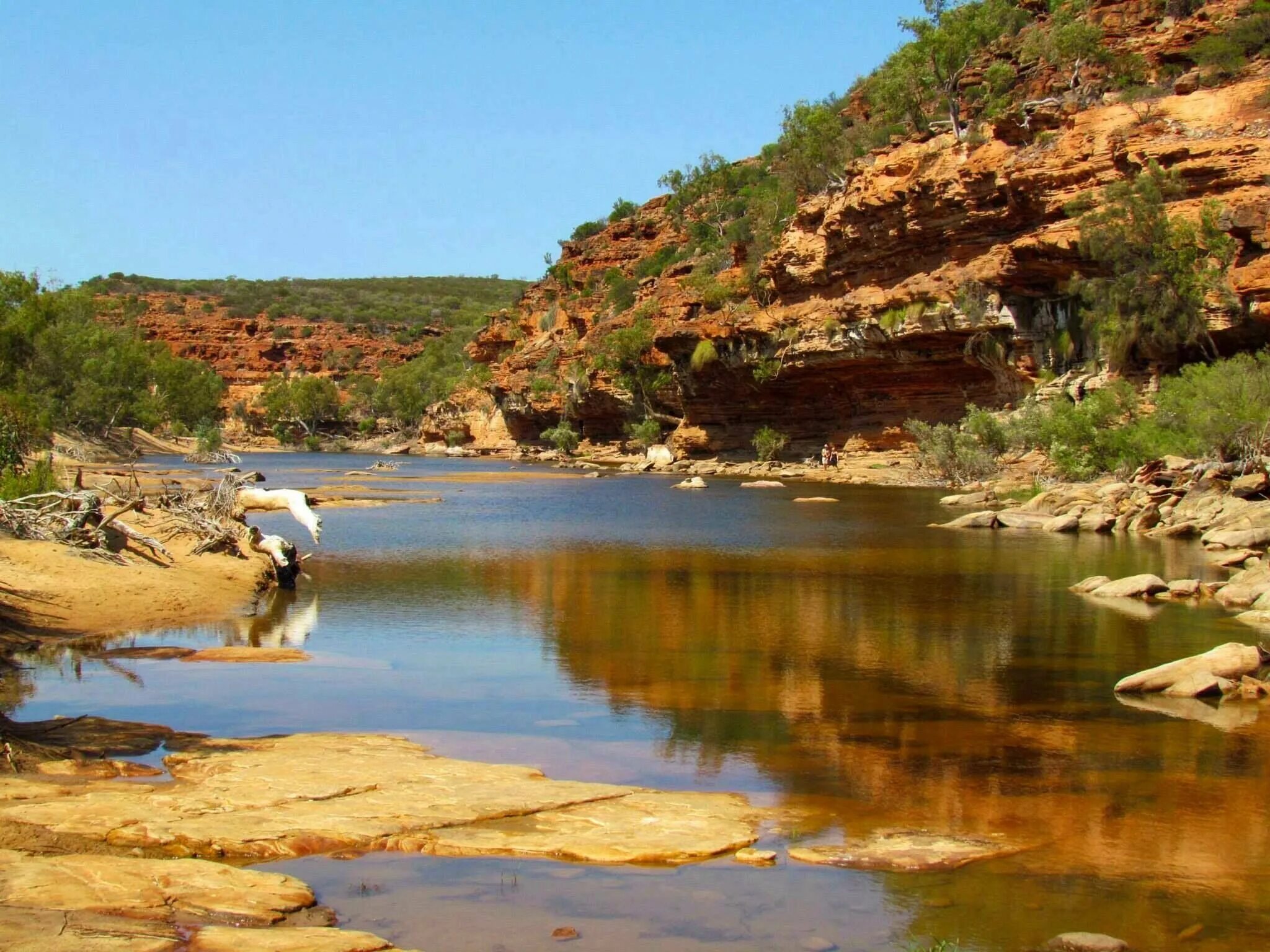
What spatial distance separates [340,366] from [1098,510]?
4094 inches

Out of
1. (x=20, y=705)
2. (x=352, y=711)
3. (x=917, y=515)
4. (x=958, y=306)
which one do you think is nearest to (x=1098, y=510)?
(x=917, y=515)

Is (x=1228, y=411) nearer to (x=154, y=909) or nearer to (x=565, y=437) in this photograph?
(x=154, y=909)

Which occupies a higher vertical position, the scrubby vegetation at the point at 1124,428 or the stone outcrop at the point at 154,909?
the scrubby vegetation at the point at 1124,428

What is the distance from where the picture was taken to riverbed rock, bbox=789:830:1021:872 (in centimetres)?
808

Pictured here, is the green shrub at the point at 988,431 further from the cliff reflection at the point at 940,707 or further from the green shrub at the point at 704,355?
the cliff reflection at the point at 940,707

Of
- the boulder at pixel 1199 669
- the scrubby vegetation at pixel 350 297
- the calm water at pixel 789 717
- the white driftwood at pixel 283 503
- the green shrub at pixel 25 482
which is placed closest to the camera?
the calm water at pixel 789 717

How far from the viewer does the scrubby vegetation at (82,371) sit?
3612 centimetres

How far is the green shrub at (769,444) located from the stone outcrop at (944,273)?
134cm

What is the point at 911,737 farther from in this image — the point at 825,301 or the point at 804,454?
the point at 804,454

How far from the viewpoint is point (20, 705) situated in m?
12.2

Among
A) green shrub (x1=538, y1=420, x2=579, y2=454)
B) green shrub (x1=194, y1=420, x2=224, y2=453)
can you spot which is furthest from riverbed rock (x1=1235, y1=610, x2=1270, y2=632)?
green shrub (x1=194, y1=420, x2=224, y2=453)

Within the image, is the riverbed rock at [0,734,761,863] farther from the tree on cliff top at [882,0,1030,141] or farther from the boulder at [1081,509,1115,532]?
the tree on cliff top at [882,0,1030,141]

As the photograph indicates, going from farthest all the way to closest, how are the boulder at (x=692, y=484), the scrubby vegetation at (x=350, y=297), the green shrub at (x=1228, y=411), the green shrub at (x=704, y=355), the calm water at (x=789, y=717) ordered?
1. the scrubby vegetation at (x=350, y=297)
2. the green shrub at (x=704, y=355)
3. the boulder at (x=692, y=484)
4. the green shrub at (x=1228, y=411)
5. the calm water at (x=789, y=717)

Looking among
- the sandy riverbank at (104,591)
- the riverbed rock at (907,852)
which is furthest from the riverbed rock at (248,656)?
the riverbed rock at (907,852)
